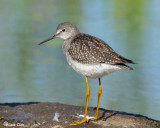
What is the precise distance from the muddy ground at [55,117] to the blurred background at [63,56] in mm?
1069

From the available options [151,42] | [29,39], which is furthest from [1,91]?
[151,42]

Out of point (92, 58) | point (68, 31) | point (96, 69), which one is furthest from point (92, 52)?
point (68, 31)

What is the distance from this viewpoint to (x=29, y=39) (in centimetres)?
1508

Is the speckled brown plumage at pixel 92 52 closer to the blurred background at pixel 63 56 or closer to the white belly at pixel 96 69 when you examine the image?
the white belly at pixel 96 69

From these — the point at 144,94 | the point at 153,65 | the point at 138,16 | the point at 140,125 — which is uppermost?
the point at 138,16

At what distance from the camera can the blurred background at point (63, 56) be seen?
33.2 feet

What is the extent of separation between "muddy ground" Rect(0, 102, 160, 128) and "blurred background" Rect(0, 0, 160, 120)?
1.07m

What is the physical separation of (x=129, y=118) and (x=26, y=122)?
1.89 m

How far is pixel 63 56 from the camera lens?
13180 mm

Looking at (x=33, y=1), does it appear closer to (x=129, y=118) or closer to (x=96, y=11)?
(x=96, y=11)

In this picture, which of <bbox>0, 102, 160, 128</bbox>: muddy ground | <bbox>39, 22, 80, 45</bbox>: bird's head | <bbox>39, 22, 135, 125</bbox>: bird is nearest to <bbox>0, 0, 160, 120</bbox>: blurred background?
<bbox>0, 102, 160, 128</bbox>: muddy ground

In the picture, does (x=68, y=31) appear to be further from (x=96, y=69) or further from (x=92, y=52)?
(x=96, y=69)

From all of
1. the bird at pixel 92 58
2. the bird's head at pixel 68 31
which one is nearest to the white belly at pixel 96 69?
the bird at pixel 92 58

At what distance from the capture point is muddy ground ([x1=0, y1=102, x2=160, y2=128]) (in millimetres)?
7562
